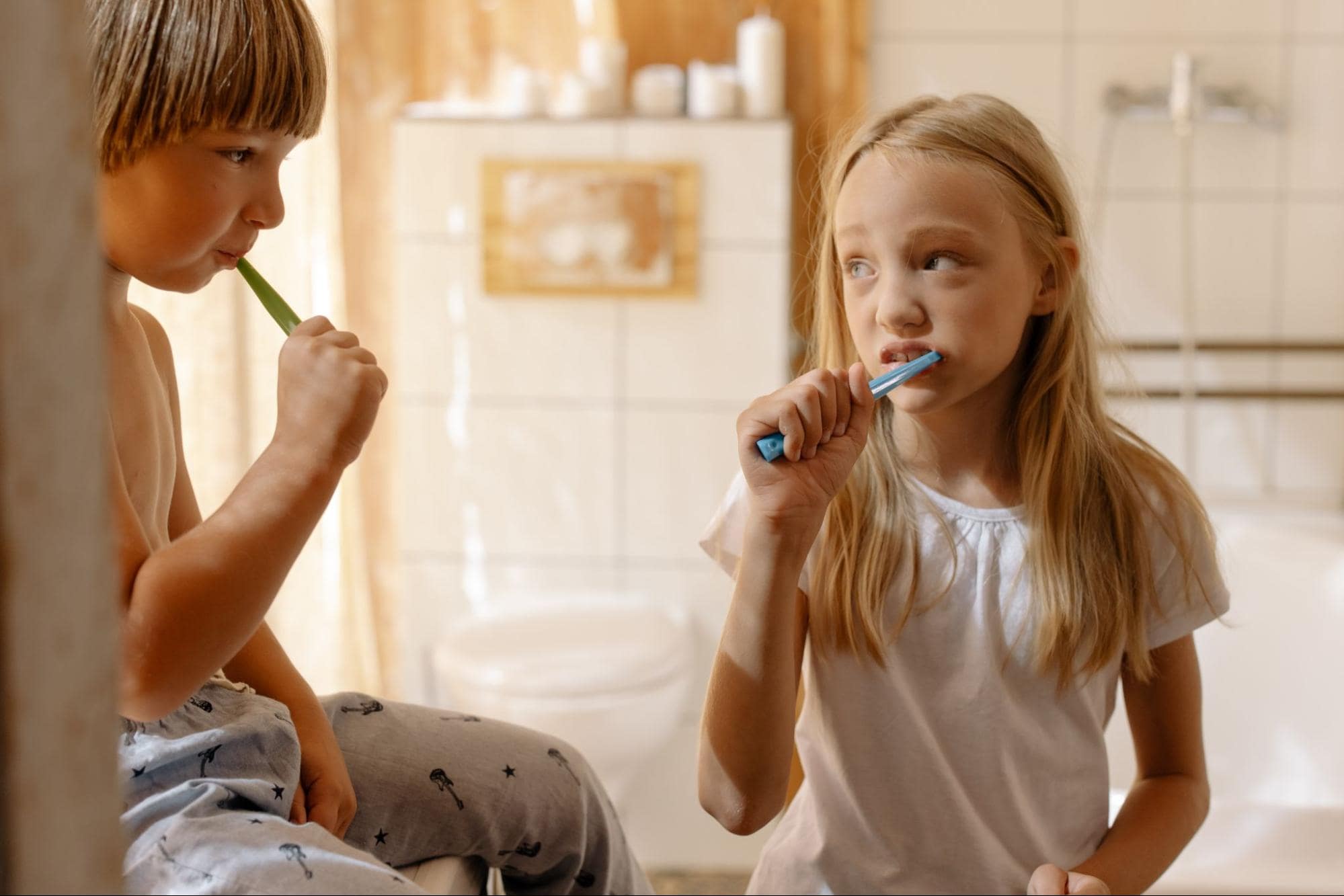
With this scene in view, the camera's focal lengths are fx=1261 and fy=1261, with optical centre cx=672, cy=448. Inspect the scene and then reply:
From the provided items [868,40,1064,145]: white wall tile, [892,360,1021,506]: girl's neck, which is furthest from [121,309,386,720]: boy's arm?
[868,40,1064,145]: white wall tile

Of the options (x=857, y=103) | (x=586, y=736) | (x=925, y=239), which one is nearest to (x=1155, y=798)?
(x=925, y=239)

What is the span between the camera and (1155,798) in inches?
39.4

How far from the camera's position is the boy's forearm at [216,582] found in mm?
620

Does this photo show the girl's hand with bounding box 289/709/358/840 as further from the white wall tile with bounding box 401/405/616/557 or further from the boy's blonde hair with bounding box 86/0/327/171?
the white wall tile with bounding box 401/405/616/557

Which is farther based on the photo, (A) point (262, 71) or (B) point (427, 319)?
(B) point (427, 319)

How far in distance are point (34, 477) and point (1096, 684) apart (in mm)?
861

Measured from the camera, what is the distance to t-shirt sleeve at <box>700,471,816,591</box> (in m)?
1.00

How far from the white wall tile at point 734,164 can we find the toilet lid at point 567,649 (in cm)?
69

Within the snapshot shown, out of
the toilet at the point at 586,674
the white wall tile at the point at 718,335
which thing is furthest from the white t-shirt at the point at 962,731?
the white wall tile at the point at 718,335

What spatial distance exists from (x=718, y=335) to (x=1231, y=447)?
998 millimetres

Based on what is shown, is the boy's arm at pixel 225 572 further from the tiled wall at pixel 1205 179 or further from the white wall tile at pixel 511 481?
the tiled wall at pixel 1205 179

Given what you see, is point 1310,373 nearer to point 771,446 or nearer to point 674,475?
point 674,475

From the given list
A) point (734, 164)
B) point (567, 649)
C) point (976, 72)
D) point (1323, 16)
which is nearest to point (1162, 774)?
point (567, 649)

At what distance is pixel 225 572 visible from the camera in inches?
24.8
